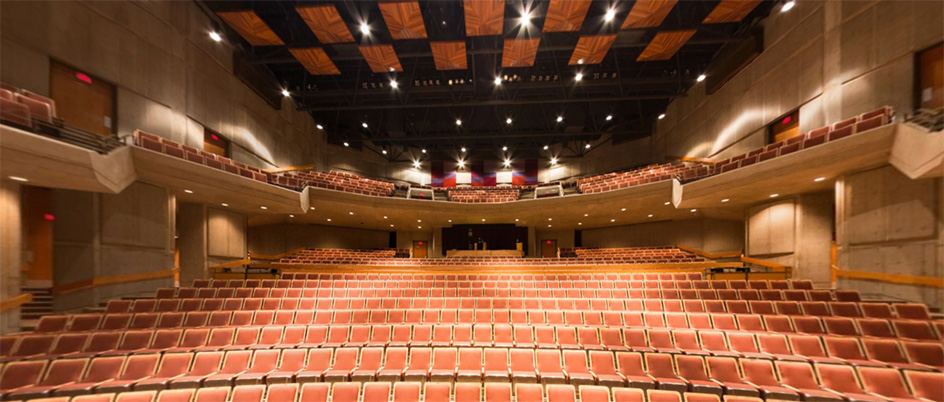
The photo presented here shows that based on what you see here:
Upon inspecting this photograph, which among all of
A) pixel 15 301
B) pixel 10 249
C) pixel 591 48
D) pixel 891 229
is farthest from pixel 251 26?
pixel 891 229

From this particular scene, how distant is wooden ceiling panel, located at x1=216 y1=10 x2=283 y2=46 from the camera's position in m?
6.68

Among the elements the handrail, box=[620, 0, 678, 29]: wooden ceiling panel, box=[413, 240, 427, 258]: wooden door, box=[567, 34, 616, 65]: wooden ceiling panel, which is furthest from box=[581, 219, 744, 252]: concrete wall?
the handrail

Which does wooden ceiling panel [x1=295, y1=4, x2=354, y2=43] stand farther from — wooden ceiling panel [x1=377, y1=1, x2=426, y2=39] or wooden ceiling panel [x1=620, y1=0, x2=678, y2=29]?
wooden ceiling panel [x1=620, y1=0, x2=678, y2=29]

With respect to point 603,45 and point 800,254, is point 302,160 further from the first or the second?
point 800,254

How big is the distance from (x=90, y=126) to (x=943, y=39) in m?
13.1

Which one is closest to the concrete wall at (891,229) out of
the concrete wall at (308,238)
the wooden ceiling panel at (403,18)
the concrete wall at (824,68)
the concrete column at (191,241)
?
the concrete wall at (824,68)

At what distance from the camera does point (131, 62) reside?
6.06 metres

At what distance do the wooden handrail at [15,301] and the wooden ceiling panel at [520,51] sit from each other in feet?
29.0

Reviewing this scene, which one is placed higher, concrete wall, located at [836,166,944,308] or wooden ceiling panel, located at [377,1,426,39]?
wooden ceiling panel, located at [377,1,426,39]

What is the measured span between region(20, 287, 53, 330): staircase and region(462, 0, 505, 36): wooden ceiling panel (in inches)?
316

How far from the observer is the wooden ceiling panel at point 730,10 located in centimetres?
642

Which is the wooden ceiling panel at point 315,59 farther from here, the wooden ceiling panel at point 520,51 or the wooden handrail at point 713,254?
the wooden handrail at point 713,254

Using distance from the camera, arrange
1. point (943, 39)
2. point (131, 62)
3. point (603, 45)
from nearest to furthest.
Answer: point (943, 39) < point (131, 62) < point (603, 45)

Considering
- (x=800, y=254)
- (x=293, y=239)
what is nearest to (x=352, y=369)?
(x=800, y=254)
